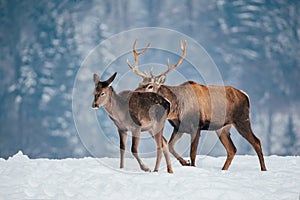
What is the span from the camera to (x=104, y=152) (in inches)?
282

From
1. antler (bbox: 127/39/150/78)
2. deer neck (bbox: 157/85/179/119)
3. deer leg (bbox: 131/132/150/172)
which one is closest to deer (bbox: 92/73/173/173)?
deer leg (bbox: 131/132/150/172)

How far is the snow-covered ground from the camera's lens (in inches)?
205

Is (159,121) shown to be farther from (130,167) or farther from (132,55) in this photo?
(132,55)

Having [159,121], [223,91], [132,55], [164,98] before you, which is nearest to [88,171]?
[159,121]

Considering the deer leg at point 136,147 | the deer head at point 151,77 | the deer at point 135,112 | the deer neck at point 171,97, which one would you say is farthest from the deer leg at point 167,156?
the deer head at point 151,77

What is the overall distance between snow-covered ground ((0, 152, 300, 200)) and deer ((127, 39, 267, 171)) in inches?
30.4

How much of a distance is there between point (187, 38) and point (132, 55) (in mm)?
1078

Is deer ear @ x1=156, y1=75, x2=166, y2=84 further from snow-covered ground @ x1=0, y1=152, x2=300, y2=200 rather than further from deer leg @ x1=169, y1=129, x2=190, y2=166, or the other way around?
snow-covered ground @ x1=0, y1=152, x2=300, y2=200

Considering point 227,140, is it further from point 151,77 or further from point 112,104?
point 112,104

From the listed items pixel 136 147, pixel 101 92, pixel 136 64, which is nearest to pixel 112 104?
pixel 101 92

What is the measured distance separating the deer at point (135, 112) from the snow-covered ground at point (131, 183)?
383mm

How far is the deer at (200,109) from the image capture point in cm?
738

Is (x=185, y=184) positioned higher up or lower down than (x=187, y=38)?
lower down

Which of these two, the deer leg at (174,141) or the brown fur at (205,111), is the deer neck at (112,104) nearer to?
the brown fur at (205,111)
